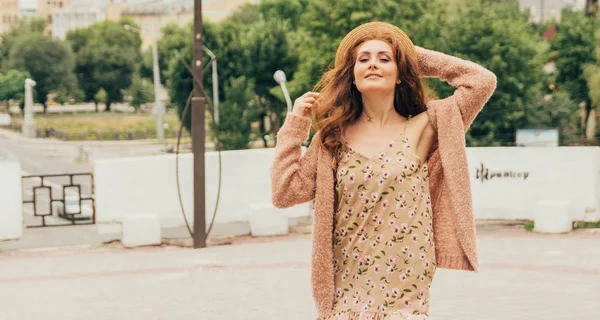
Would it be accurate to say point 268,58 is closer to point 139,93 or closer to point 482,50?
point 482,50

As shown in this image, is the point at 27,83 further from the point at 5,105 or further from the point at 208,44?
the point at 208,44

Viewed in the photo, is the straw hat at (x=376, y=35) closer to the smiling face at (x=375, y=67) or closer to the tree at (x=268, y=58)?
the smiling face at (x=375, y=67)

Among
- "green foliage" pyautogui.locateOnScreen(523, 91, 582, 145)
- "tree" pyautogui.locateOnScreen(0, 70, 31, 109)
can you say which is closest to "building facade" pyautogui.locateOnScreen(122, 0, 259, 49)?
"tree" pyautogui.locateOnScreen(0, 70, 31, 109)

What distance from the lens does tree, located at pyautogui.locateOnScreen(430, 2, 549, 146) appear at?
4247 cm

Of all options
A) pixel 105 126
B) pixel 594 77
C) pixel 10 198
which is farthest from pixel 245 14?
pixel 10 198

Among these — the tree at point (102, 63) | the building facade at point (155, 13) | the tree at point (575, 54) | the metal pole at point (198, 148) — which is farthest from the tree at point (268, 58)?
the building facade at point (155, 13)

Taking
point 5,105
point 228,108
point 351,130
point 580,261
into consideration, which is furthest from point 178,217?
point 5,105

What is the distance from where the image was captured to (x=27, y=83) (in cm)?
8969

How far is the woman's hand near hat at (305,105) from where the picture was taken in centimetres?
354

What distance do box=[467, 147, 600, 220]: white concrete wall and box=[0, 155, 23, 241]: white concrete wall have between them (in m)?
5.96

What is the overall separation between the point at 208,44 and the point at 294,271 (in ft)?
182

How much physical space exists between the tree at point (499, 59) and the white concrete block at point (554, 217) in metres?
27.4

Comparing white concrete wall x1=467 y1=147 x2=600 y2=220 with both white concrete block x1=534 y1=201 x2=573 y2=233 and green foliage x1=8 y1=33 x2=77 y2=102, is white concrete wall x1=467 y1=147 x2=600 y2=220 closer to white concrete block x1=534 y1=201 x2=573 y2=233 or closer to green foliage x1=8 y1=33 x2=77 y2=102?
white concrete block x1=534 y1=201 x2=573 y2=233

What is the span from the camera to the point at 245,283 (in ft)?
33.1
